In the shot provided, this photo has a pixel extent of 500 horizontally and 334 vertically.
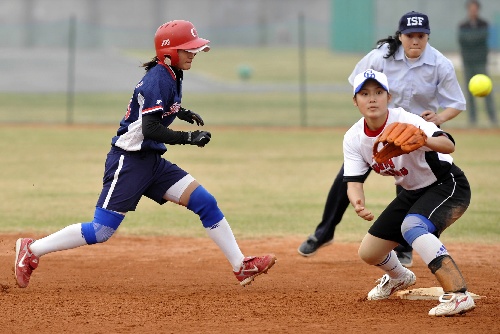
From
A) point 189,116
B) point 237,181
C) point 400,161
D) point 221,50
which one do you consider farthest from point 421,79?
point 221,50

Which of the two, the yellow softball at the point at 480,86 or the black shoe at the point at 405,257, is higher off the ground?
the yellow softball at the point at 480,86

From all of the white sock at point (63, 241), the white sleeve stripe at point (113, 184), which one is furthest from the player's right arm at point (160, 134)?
→ the white sock at point (63, 241)

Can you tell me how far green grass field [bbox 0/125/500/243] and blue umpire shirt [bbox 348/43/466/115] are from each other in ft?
6.95

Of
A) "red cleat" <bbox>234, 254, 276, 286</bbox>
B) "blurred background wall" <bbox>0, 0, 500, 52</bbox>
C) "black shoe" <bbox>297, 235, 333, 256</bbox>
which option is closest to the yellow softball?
"black shoe" <bbox>297, 235, 333, 256</bbox>

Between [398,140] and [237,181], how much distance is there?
7.69m

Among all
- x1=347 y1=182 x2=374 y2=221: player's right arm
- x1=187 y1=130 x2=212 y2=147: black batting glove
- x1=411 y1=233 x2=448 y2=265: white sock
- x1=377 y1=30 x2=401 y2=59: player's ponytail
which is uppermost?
x1=377 y1=30 x2=401 y2=59: player's ponytail

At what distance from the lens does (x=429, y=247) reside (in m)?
5.52

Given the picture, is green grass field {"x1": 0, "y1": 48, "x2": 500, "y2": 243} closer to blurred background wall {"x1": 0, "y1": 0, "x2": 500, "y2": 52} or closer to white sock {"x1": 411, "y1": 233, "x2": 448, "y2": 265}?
white sock {"x1": 411, "y1": 233, "x2": 448, "y2": 265}

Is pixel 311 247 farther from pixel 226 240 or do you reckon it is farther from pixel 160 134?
pixel 160 134

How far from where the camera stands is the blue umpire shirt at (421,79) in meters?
7.24

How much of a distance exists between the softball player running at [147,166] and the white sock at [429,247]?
1.35m

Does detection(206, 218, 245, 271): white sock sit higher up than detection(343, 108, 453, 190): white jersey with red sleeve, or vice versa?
detection(343, 108, 453, 190): white jersey with red sleeve

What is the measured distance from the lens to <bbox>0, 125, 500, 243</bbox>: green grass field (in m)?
9.82

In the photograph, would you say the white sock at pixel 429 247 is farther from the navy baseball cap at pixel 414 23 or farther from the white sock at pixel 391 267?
the navy baseball cap at pixel 414 23
